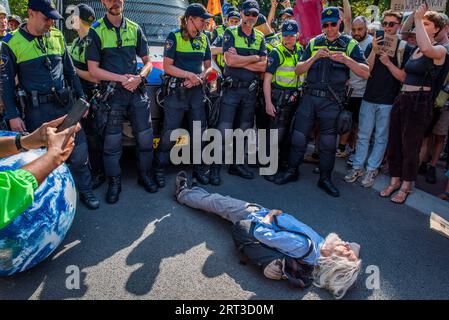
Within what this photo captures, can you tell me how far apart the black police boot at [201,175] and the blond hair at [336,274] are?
2107 mm

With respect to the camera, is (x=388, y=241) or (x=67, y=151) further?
(x=388, y=241)

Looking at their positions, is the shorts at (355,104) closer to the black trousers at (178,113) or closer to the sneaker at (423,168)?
the sneaker at (423,168)

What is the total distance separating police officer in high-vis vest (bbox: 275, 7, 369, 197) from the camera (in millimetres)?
4016

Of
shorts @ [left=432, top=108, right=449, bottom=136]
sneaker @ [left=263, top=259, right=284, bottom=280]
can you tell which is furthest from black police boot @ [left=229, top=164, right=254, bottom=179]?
shorts @ [left=432, top=108, right=449, bottom=136]

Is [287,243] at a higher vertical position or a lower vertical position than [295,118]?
lower

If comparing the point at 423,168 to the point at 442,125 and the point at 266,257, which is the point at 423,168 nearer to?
the point at 442,125

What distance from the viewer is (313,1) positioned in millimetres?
5371

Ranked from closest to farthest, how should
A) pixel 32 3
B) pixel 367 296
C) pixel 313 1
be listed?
pixel 367 296 < pixel 32 3 < pixel 313 1

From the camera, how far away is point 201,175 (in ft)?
15.0

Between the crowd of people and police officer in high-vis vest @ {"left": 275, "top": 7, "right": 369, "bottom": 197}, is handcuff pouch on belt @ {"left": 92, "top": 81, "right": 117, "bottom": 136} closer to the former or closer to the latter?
the crowd of people

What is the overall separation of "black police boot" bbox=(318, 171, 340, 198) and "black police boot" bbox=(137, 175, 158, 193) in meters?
2.04

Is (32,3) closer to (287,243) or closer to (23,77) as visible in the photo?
(23,77)
